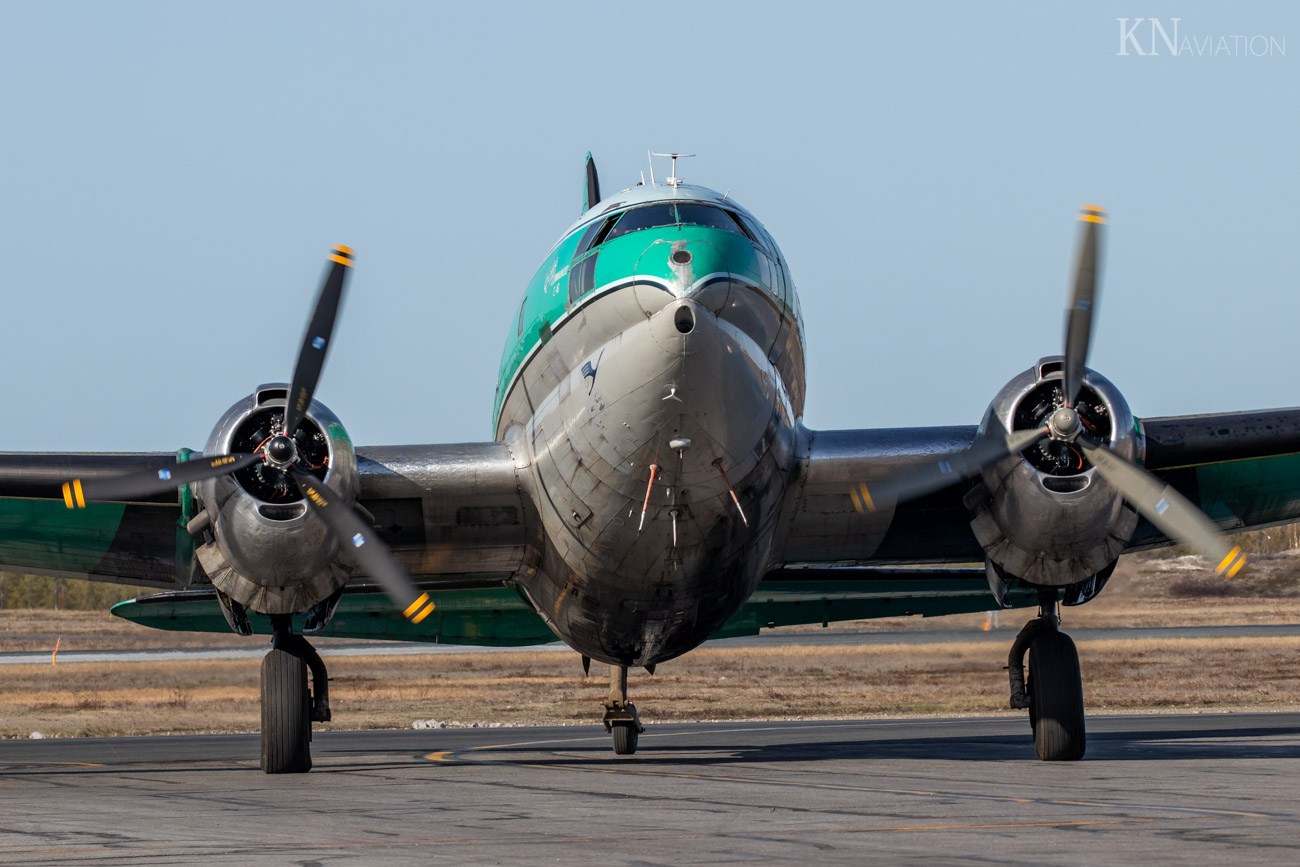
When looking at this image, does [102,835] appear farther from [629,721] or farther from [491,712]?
[491,712]

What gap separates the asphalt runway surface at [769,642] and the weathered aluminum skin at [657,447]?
31.3 metres

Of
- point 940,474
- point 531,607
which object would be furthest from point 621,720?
point 940,474

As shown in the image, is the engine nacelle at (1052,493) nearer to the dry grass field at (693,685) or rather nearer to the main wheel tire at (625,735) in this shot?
the main wheel tire at (625,735)

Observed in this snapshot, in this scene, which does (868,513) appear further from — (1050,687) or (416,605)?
(416,605)

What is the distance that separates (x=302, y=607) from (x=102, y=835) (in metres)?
5.38

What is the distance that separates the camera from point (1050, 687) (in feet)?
49.2

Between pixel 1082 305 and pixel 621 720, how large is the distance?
25.2 feet

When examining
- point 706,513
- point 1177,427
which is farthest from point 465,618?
point 1177,427

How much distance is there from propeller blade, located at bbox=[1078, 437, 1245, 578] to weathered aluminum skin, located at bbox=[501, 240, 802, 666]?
2.87 metres

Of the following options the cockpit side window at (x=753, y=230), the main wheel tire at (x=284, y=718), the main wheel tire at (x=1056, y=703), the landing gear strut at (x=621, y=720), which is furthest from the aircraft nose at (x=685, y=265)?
the landing gear strut at (x=621, y=720)

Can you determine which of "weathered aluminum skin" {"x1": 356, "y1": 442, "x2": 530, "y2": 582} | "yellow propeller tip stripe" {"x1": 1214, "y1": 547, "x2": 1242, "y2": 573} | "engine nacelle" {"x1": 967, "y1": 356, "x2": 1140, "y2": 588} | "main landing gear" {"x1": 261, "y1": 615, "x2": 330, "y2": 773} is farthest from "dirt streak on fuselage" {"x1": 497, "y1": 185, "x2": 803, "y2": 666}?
"yellow propeller tip stripe" {"x1": 1214, "y1": 547, "x2": 1242, "y2": 573}

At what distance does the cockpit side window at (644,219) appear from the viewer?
12.7 metres

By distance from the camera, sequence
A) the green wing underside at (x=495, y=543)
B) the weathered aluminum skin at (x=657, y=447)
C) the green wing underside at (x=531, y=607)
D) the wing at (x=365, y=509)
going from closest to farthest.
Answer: the weathered aluminum skin at (x=657, y=447)
the wing at (x=365, y=509)
the green wing underside at (x=495, y=543)
the green wing underside at (x=531, y=607)

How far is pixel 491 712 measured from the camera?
31266 mm
